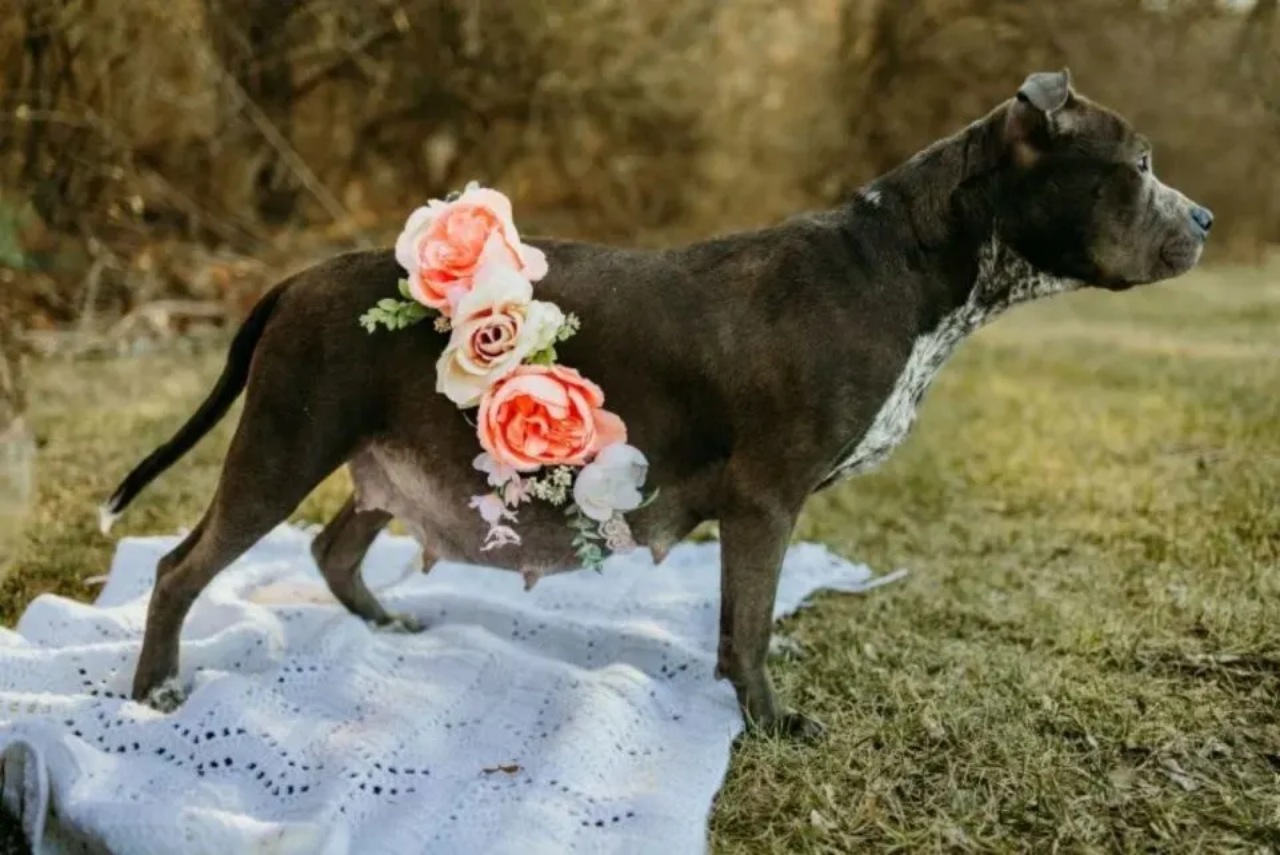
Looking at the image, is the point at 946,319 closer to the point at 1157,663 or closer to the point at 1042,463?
the point at 1157,663

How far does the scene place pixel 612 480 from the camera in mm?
2951

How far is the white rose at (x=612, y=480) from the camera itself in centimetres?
294

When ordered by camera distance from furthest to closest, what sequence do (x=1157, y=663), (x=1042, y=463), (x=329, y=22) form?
1. (x=329, y=22)
2. (x=1042, y=463)
3. (x=1157, y=663)

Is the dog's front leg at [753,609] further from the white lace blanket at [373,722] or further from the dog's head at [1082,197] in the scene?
the dog's head at [1082,197]

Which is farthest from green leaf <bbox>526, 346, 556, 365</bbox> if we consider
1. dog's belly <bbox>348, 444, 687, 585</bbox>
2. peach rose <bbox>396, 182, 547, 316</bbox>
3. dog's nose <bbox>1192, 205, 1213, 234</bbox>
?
dog's nose <bbox>1192, 205, 1213, 234</bbox>

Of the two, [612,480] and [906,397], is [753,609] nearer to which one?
[612,480]

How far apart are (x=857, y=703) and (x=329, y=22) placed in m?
7.32

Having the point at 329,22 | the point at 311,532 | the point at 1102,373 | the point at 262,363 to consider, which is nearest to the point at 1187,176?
the point at 1102,373

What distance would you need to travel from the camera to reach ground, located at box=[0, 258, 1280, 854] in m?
2.69

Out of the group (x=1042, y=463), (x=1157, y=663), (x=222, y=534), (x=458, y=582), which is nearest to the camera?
(x=222, y=534)

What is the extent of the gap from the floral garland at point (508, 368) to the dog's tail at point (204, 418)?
0.35m

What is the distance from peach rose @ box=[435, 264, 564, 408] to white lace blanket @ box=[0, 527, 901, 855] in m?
0.78

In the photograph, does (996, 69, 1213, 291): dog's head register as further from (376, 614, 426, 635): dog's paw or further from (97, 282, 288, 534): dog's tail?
(376, 614, 426, 635): dog's paw

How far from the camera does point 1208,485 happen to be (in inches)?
190
